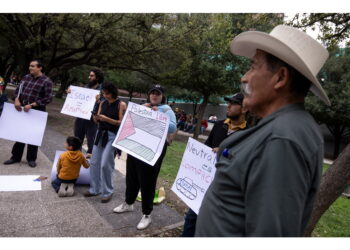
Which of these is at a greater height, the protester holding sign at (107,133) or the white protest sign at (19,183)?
the protester holding sign at (107,133)

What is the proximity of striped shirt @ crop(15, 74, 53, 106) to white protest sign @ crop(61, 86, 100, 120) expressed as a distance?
17.7 inches

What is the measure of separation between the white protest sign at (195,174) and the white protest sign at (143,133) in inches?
15.5

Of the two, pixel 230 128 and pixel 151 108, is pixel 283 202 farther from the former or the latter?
pixel 151 108

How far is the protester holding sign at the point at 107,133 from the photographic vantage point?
3.98 meters

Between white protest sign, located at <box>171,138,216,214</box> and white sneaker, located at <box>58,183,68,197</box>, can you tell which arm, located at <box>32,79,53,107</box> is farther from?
white protest sign, located at <box>171,138,216,214</box>

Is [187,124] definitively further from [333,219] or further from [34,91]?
[34,91]

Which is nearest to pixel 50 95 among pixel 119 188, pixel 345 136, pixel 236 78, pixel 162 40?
pixel 119 188

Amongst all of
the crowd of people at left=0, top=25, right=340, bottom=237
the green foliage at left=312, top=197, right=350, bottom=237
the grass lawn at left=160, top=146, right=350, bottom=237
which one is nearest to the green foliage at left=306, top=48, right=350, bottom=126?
the grass lawn at left=160, top=146, right=350, bottom=237

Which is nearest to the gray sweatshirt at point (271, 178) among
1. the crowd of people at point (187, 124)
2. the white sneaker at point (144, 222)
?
the white sneaker at point (144, 222)

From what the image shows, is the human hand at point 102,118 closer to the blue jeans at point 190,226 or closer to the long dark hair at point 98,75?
the long dark hair at point 98,75

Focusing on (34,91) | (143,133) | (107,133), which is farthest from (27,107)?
(143,133)

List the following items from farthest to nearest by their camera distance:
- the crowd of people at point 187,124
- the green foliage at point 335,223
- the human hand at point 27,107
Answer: the crowd of people at point 187,124, the human hand at point 27,107, the green foliage at point 335,223

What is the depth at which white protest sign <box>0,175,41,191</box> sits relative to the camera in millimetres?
4123

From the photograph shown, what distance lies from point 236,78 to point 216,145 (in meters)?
12.4
